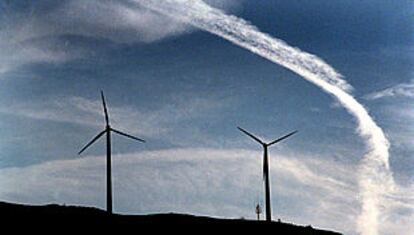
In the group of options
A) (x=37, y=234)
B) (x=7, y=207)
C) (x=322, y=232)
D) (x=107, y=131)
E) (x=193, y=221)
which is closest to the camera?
(x=37, y=234)

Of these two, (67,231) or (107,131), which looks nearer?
(67,231)

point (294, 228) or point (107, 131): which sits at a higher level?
point (107, 131)

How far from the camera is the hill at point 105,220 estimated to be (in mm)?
87875

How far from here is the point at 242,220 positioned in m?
101

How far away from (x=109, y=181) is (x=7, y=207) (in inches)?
896

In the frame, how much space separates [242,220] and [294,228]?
6.75m

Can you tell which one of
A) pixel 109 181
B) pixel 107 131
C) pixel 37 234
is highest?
pixel 107 131

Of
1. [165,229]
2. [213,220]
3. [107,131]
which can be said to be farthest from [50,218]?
[107,131]

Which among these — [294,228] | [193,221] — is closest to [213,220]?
[193,221]

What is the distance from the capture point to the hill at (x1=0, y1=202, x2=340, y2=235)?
87875 millimetres

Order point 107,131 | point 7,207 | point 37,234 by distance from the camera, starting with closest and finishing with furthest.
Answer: point 37,234
point 7,207
point 107,131

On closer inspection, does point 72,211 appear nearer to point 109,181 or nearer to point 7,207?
point 7,207

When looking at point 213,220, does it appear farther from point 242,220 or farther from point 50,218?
point 50,218

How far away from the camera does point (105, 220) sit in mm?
91500
